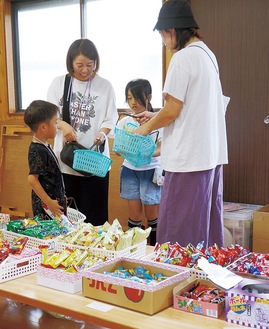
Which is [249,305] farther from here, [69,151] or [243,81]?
[243,81]

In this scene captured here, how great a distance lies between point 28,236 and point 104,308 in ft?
2.14

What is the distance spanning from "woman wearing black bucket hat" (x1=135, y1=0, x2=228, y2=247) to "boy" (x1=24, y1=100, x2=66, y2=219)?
57cm

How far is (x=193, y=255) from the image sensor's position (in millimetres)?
1572

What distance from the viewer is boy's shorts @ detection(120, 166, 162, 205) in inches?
123

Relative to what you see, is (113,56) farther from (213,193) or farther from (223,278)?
(223,278)

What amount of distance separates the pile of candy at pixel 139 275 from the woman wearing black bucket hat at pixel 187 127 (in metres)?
0.67

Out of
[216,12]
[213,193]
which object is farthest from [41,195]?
[216,12]

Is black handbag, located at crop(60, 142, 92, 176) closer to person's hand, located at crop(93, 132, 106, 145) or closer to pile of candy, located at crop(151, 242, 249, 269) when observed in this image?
person's hand, located at crop(93, 132, 106, 145)

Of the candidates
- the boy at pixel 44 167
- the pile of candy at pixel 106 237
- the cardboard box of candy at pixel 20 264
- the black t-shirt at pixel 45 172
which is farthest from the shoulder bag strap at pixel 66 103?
the cardboard box of candy at pixel 20 264

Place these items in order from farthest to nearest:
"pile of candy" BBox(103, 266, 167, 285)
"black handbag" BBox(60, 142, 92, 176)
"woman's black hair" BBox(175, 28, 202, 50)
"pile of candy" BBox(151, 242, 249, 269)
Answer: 1. "black handbag" BBox(60, 142, 92, 176)
2. "woman's black hair" BBox(175, 28, 202, 50)
3. "pile of candy" BBox(151, 242, 249, 269)
4. "pile of candy" BBox(103, 266, 167, 285)

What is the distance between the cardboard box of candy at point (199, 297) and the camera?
1.30 meters

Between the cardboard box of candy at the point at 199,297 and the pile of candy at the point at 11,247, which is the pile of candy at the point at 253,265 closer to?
the cardboard box of candy at the point at 199,297

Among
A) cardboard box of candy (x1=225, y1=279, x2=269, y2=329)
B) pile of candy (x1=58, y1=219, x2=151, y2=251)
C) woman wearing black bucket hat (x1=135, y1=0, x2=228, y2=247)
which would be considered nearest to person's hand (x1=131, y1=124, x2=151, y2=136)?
woman wearing black bucket hat (x1=135, y1=0, x2=228, y2=247)

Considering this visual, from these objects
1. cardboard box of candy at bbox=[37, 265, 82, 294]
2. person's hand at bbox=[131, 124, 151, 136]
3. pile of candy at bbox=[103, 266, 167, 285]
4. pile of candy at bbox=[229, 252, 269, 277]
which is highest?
person's hand at bbox=[131, 124, 151, 136]
